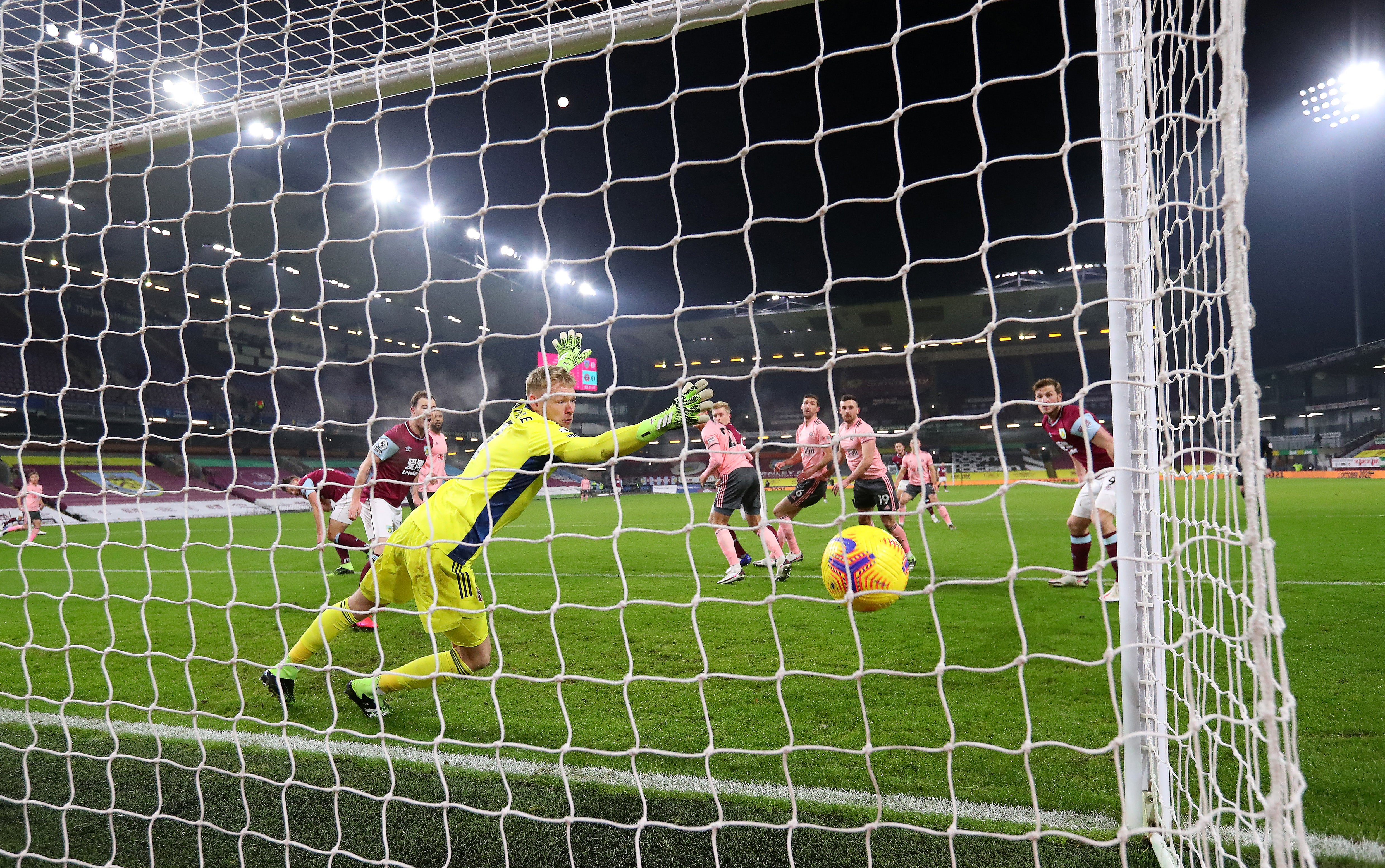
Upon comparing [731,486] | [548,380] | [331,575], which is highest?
[548,380]

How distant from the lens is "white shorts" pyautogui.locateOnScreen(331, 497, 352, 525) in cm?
714

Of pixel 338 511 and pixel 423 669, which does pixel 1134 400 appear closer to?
pixel 423 669

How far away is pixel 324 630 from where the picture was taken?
338 cm

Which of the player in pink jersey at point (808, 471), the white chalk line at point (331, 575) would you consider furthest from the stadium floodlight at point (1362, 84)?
the player in pink jersey at point (808, 471)

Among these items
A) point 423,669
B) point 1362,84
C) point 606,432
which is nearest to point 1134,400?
point 606,432

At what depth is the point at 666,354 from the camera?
38969mm

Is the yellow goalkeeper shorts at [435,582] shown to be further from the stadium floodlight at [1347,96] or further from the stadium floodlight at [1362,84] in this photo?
the stadium floodlight at [1362,84]

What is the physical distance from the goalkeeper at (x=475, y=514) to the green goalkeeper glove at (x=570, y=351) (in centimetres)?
27

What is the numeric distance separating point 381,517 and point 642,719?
4.23 meters

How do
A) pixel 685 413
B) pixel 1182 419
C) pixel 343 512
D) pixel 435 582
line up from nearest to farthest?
1. pixel 1182 419
2. pixel 685 413
3. pixel 435 582
4. pixel 343 512

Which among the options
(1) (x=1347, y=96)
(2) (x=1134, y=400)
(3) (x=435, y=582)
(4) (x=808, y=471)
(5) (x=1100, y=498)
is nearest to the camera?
(2) (x=1134, y=400)

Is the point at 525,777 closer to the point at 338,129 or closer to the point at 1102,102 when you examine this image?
the point at 1102,102

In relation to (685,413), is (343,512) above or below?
below

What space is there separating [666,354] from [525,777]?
3668 cm
